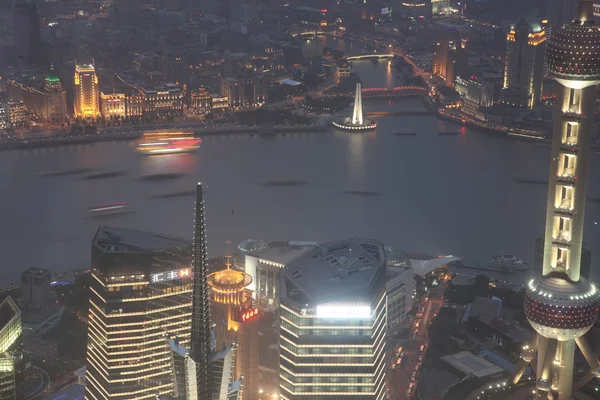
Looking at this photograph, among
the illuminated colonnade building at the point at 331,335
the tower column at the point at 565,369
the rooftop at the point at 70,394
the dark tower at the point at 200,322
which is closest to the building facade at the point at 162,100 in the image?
the rooftop at the point at 70,394

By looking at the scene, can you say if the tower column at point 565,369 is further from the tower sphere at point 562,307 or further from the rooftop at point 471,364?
the rooftop at point 471,364

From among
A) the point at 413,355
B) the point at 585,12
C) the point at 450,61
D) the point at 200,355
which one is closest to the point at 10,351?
the point at 413,355

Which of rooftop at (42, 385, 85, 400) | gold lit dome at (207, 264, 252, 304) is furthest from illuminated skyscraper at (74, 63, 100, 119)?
gold lit dome at (207, 264, 252, 304)

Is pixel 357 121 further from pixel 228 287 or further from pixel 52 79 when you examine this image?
pixel 228 287

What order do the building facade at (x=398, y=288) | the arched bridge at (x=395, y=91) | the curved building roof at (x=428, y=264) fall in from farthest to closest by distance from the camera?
the arched bridge at (x=395, y=91), the curved building roof at (x=428, y=264), the building facade at (x=398, y=288)

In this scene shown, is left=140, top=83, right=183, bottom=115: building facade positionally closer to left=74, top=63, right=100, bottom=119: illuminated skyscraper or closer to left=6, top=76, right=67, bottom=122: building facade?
left=74, top=63, right=100, bottom=119: illuminated skyscraper
